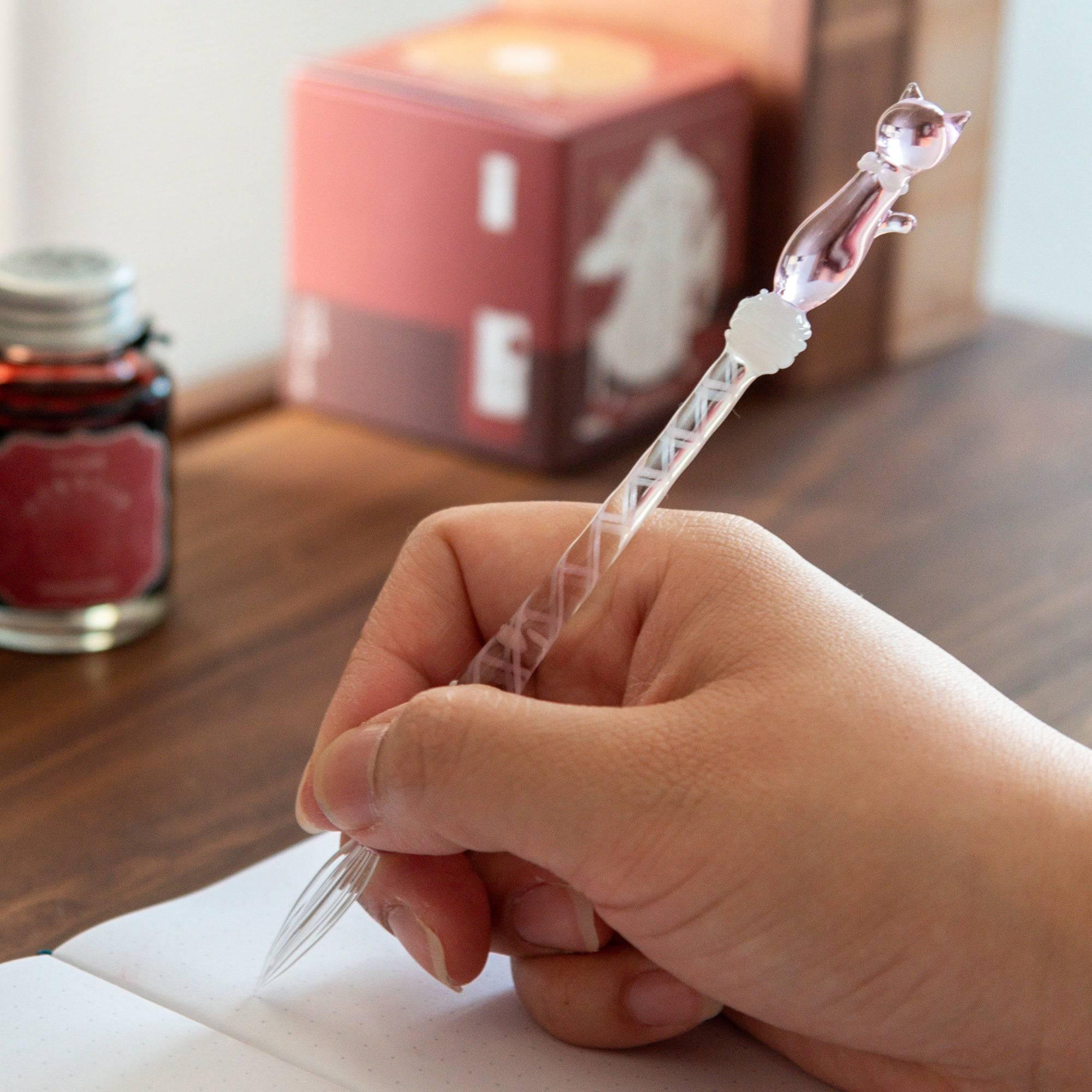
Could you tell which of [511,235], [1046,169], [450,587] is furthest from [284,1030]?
[1046,169]

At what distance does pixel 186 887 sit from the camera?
1.89 ft

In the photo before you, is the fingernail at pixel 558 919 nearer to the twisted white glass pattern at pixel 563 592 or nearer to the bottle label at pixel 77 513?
the twisted white glass pattern at pixel 563 592

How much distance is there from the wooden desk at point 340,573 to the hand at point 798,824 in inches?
6.0

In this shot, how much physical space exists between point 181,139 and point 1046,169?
33.5 inches

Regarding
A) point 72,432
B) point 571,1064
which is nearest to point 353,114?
point 72,432

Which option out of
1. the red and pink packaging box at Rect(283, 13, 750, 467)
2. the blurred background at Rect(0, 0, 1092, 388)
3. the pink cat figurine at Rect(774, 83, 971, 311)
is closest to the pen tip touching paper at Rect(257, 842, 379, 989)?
the pink cat figurine at Rect(774, 83, 971, 311)

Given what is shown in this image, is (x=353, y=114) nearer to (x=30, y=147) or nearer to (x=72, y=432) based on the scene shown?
(x=30, y=147)

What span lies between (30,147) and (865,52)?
20.3 inches

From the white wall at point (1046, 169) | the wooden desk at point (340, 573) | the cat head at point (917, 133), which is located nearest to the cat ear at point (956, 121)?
the cat head at point (917, 133)

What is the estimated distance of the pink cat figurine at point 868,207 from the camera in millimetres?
394

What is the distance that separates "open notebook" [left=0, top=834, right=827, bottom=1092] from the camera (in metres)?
0.47

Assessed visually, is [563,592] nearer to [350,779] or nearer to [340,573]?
[350,779]

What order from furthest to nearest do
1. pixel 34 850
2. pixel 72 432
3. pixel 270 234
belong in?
pixel 270 234
pixel 72 432
pixel 34 850

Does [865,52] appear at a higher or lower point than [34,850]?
higher
